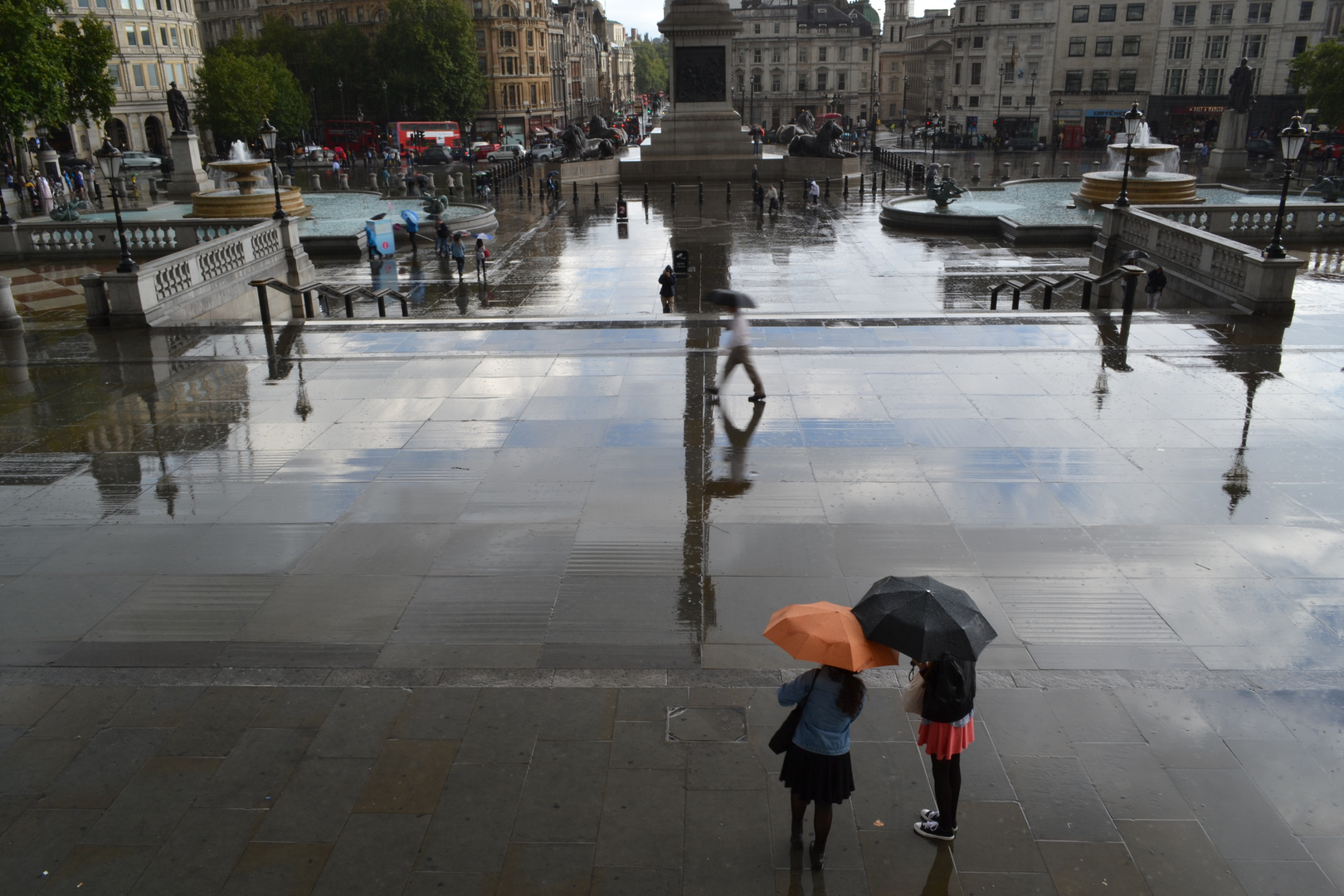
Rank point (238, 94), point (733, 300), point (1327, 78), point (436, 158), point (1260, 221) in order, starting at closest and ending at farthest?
point (733, 300), point (1260, 221), point (1327, 78), point (436, 158), point (238, 94)

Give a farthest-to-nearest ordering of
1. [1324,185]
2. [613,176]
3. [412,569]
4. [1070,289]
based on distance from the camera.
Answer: [613,176] < [1324,185] < [1070,289] < [412,569]

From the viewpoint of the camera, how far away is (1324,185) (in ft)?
109

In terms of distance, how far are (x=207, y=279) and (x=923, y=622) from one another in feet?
62.3

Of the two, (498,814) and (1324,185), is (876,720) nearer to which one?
(498,814)

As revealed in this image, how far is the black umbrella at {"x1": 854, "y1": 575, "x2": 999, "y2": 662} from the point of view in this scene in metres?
4.26

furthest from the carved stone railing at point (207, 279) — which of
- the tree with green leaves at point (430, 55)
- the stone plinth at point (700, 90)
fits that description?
the tree with green leaves at point (430, 55)

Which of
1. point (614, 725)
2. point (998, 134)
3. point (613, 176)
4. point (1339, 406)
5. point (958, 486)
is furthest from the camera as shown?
point (998, 134)

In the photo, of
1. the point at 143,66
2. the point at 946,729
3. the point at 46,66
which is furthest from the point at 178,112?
the point at 143,66

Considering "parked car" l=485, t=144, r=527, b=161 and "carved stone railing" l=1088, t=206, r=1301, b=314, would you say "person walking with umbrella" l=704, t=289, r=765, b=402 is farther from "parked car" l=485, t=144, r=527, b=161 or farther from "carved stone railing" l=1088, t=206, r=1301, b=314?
"parked car" l=485, t=144, r=527, b=161

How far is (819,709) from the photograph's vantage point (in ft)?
15.3

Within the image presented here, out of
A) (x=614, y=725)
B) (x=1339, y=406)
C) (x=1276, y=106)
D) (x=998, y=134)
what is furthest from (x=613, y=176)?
(x=1276, y=106)

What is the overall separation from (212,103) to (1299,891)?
81261 millimetres

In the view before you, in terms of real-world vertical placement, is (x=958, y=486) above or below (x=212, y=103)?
below

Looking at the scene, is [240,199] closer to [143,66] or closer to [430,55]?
[430,55]
